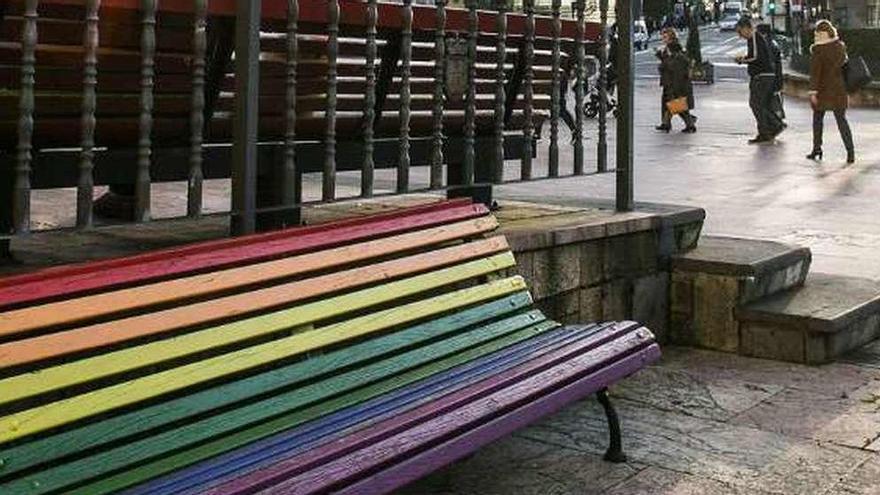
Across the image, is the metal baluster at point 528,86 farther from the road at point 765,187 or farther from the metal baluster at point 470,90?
the road at point 765,187

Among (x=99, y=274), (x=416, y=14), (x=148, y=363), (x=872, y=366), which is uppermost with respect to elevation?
(x=416, y=14)

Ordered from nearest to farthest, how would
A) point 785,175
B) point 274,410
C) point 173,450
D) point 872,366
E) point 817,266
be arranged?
1. point 173,450
2. point 274,410
3. point 872,366
4. point 817,266
5. point 785,175

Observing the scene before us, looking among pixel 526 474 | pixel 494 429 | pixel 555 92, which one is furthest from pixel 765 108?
pixel 494 429

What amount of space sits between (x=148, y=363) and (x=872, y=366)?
3765 mm

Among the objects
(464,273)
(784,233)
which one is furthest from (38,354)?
(784,233)

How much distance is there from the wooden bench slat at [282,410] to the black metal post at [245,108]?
A: 0.73 meters

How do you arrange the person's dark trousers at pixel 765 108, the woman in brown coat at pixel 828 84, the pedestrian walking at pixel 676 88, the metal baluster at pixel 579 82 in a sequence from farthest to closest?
1. the pedestrian walking at pixel 676 88
2. the person's dark trousers at pixel 765 108
3. the woman in brown coat at pixel 828 84
4. the metal baluster at pixel 579 82

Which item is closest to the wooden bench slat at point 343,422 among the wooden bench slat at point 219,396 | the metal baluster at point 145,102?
the wooden bench slat at point 219,396

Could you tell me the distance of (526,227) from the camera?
195 inches

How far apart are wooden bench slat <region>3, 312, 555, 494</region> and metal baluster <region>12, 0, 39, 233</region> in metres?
0.83

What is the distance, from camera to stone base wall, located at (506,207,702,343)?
470cm

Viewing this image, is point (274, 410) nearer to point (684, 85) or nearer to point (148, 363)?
point (148, 363)

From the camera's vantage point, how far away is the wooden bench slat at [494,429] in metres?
2.52

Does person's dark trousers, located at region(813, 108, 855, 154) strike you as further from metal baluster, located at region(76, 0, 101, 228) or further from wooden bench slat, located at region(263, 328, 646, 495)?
metal baluster, located at region(76, 0, 101, 228)
